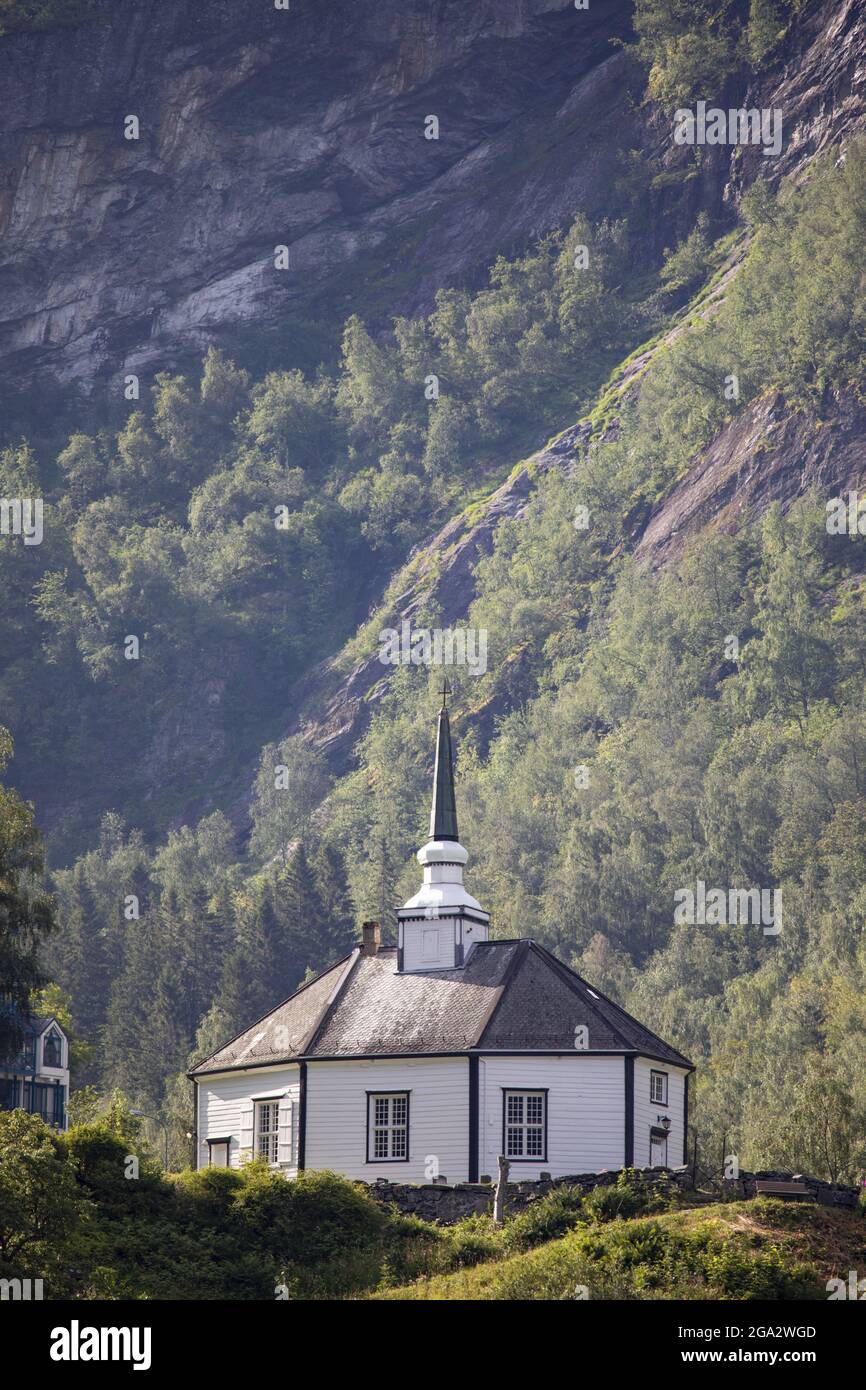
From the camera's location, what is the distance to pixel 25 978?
63.5 m

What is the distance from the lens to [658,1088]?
193 ft

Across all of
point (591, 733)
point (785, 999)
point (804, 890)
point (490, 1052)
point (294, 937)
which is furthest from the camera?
point (591, 733)

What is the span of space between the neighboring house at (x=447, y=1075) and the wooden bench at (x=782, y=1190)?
9681 mm

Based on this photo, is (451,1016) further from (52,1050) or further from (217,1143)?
(52,1050)

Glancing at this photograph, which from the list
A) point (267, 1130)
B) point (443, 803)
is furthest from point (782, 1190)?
point (443, 803)

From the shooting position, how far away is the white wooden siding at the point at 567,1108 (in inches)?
2213

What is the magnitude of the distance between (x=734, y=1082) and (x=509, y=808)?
65.5 meters

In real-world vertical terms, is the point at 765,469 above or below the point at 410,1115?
above

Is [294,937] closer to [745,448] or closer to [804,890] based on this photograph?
[804,890]

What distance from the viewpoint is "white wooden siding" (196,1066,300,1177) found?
58.9m

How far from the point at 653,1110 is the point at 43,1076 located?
29.9m

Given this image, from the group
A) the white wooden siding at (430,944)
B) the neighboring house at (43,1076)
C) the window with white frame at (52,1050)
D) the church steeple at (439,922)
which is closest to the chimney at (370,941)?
the church steeple at (439,922)

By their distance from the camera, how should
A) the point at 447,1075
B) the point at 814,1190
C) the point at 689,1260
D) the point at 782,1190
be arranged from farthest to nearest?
the point at 447,1075, the point at 814,1190, the point at 782,1190, the point at 689,1260
